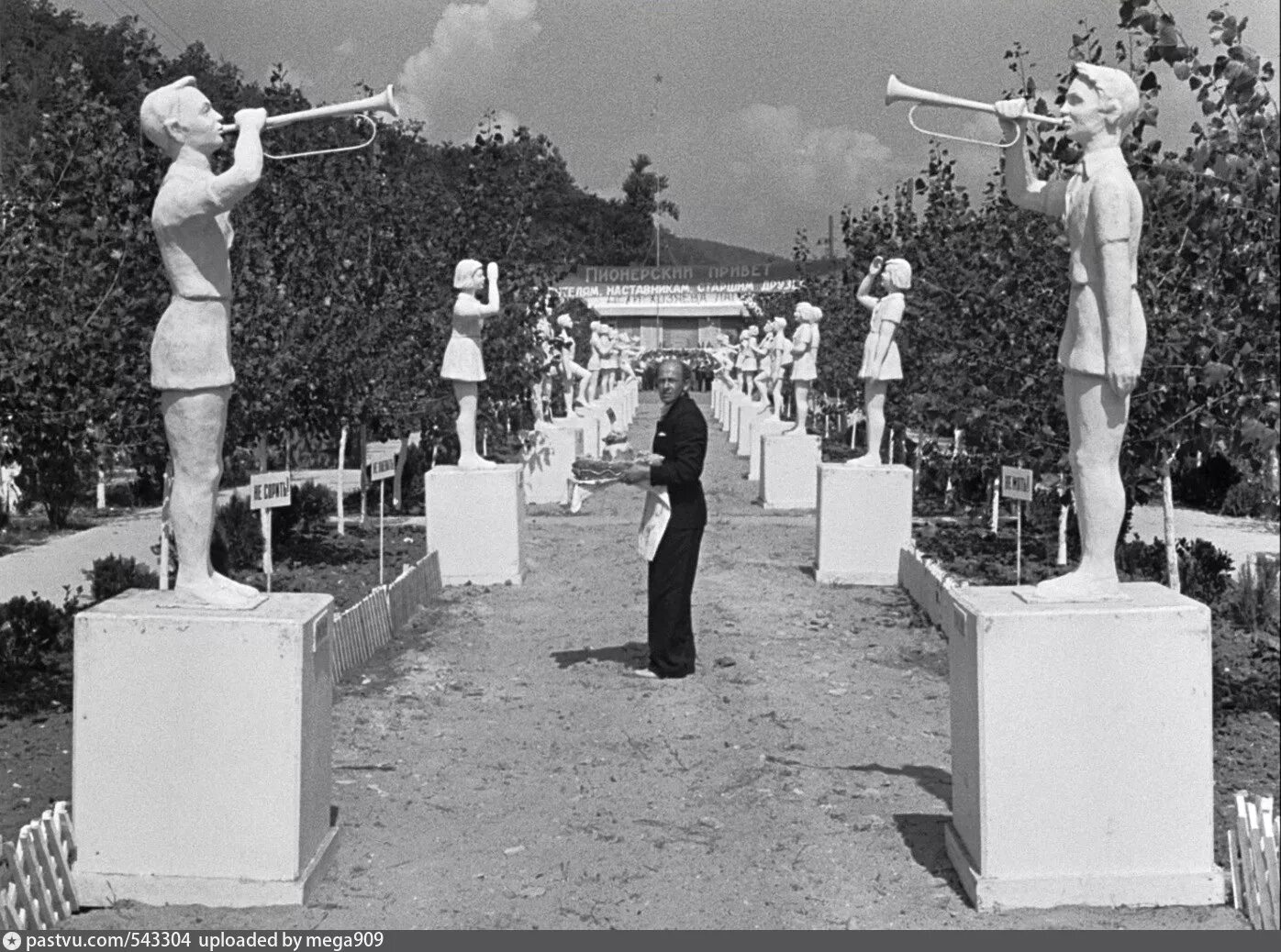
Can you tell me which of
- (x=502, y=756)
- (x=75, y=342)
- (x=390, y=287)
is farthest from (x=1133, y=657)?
(x=390, y=287)

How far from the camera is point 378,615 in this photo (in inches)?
385

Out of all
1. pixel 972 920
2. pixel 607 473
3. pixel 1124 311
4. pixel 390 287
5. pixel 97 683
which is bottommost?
pixel 972 920

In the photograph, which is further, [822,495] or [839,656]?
[822,495]

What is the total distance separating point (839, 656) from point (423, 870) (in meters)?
4.62

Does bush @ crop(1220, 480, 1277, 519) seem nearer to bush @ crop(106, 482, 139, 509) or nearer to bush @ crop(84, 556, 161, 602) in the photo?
bush @ crop(84, 556, 161, 602)

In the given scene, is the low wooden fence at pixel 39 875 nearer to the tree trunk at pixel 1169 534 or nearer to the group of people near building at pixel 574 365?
the tree trunk at pixel 1169 534

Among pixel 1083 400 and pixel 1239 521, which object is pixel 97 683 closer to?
pixel 1083 400

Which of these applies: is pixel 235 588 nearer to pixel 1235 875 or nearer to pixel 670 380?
pixel 670 380

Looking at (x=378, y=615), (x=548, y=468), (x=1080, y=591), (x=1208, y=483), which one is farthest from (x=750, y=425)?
(x=1080, y=591)

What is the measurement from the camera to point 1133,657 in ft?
16.5

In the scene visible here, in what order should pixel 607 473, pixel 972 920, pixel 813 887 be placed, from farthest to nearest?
pixel 607 473 → pixel 813 887 → pixel 972 920

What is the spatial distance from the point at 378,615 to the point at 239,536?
13.8 ft

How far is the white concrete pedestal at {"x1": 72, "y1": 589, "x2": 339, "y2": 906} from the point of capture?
5.10m

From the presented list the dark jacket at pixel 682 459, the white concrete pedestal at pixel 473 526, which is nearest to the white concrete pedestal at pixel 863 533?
the white concrete pedestal at pixel 473 526
